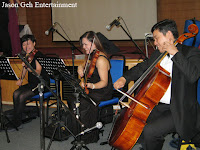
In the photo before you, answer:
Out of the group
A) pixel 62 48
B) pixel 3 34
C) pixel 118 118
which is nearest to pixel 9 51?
pixel 3 34

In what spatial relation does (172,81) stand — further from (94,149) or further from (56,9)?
(56,9)

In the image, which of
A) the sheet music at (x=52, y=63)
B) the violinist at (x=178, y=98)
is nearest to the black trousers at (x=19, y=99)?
the sheet music at (x=52, y=63)

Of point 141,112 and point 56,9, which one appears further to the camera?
point 56,9

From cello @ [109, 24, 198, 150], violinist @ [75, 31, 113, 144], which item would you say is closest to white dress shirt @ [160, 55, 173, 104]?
cello @ [109, 24, 198, 150]

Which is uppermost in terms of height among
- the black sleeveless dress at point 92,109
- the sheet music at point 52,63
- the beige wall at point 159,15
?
the beige wall at point 159,15

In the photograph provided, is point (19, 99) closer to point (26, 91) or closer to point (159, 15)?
point (26, 91)

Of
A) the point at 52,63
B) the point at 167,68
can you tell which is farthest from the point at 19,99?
the point at 167,68

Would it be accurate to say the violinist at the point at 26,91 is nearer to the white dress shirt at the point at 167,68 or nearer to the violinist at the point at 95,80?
the violinist at the point at 95,80

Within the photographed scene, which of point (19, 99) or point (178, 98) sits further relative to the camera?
point (19, 99)

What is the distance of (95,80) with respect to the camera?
278 cm

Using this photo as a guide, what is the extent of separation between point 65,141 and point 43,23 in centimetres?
634

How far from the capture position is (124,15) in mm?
7367

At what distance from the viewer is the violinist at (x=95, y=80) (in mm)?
2645

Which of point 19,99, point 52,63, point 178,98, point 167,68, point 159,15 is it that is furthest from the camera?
point 159,15
